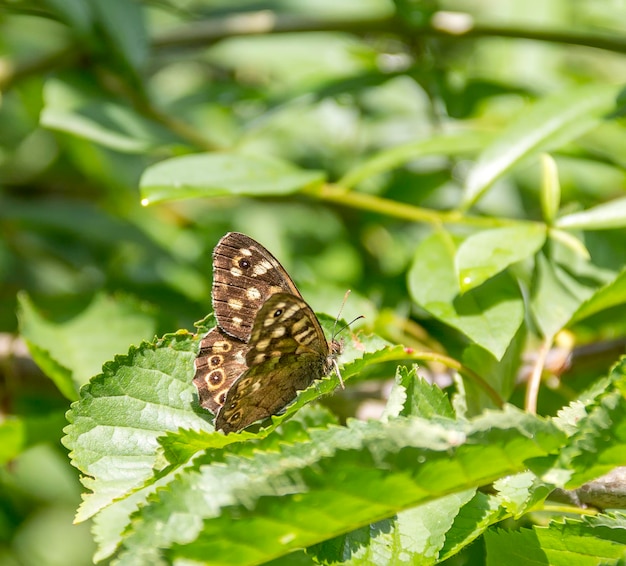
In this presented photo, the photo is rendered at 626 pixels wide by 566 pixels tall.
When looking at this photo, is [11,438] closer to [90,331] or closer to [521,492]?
[90,331]

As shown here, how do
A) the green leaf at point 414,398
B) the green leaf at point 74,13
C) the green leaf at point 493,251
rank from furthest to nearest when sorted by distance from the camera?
1. the green leaf at point 74,13
2. the green leaf at point 493,251
3. the green leaf at point 414,398

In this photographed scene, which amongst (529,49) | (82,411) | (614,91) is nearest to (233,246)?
(82,411)

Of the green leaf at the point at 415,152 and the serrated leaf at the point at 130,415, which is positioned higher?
the green leaf at the point at 415,152

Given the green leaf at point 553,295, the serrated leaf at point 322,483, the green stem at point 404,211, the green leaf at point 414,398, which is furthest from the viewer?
the green stem at point 404,211

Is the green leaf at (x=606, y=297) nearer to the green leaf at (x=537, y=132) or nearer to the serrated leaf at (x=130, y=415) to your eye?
the green leaf at (x=537, y=132)

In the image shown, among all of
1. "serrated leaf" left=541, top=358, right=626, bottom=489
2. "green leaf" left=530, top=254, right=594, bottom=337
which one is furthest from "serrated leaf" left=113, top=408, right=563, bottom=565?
"green leaf" left=530, top=254, right=594, bottom=337

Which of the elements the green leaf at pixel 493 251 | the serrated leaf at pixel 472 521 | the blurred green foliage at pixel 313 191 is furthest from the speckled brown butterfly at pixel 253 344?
the serrated leaf at pixel 472 521

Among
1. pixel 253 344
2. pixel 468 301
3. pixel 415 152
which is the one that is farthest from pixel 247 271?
pixel 415 152

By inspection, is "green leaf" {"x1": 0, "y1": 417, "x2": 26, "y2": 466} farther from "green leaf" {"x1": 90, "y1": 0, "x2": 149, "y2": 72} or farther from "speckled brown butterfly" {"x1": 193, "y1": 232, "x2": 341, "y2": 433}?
"green leaf" {"x1": 90, "y1": 0, "x2": 149, "y2": 72}

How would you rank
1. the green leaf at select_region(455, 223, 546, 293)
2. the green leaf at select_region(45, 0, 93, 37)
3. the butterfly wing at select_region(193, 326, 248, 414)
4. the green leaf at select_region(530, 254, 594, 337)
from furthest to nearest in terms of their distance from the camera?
the green leaf at select_region(45, 0, 93, 37)
the green leaf at select_region(530, 254, 594, 337)
the green leaf at select_region(455, 223, 546, 293)
the butterfly wing at select_region(193, 326, 248, 414)
